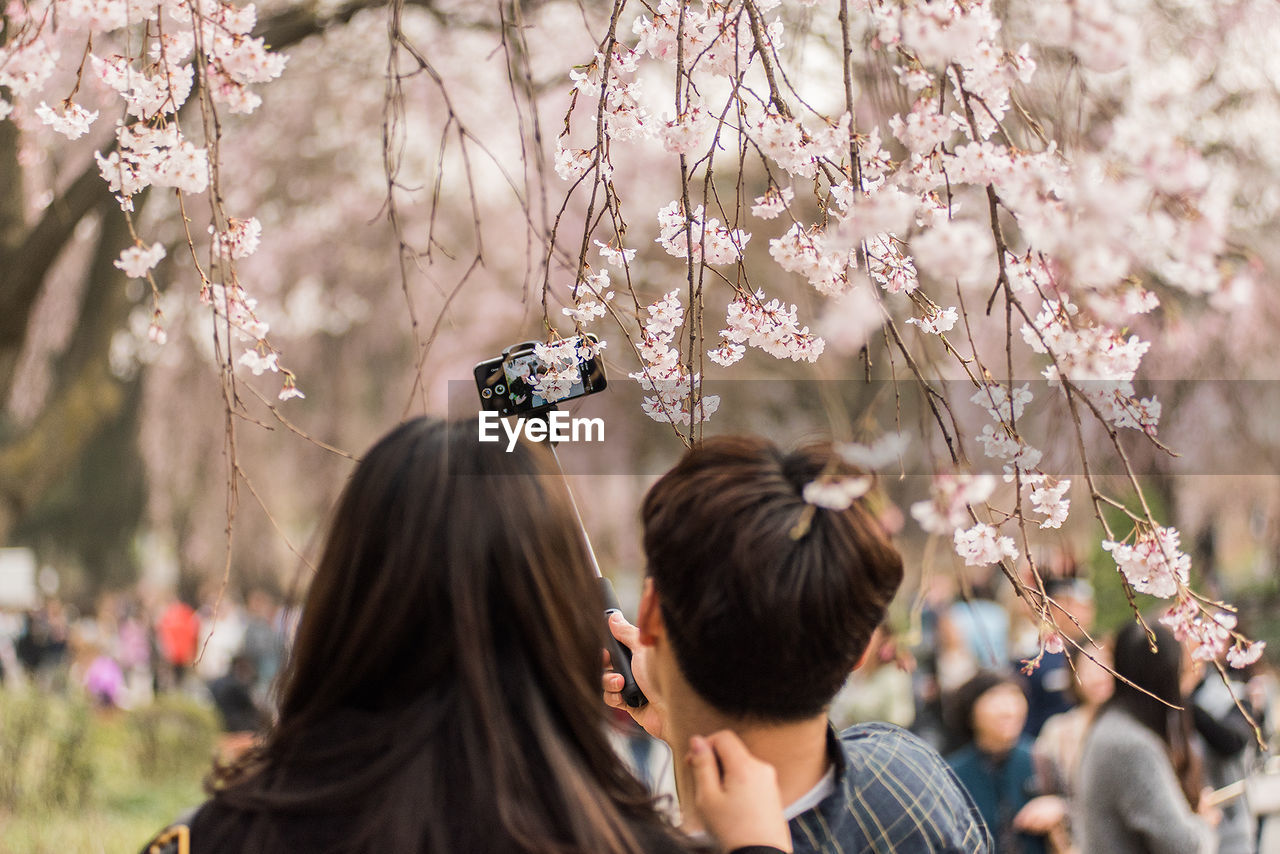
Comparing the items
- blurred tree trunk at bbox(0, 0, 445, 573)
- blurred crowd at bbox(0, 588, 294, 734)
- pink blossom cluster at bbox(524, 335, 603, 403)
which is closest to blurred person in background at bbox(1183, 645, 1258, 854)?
pink blossom cluster at bbox(524, 335, 603, 403)

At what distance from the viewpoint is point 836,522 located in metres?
0.94

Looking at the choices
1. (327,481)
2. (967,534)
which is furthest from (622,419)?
(967,534)

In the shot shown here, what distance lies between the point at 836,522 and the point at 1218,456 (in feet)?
27.6

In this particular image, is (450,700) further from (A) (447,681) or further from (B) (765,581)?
(B) (765,581)

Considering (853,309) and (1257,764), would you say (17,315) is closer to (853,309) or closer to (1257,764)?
(853,309)

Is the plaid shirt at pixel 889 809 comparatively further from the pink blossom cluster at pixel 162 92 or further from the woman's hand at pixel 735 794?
the pink blossom cluster at pixel 162 92

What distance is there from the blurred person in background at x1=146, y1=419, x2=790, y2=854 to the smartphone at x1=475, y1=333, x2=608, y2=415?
1.30 ft

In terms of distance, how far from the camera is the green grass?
4.39 meters

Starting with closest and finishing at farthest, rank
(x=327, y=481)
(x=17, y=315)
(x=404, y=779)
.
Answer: (x=404, y=779)
(x=17, y=315)
(x=327, y=481)

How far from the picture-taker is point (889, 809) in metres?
1.05

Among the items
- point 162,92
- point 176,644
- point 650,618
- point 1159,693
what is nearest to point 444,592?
point 650,618

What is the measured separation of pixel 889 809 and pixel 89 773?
492 cm

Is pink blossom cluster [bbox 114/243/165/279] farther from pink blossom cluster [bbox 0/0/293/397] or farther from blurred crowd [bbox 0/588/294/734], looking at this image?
blurred crowd [bbox 0/588/294/734]

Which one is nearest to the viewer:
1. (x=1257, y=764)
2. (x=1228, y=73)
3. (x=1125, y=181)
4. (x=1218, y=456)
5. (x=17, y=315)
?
(x=1125, y=181)
